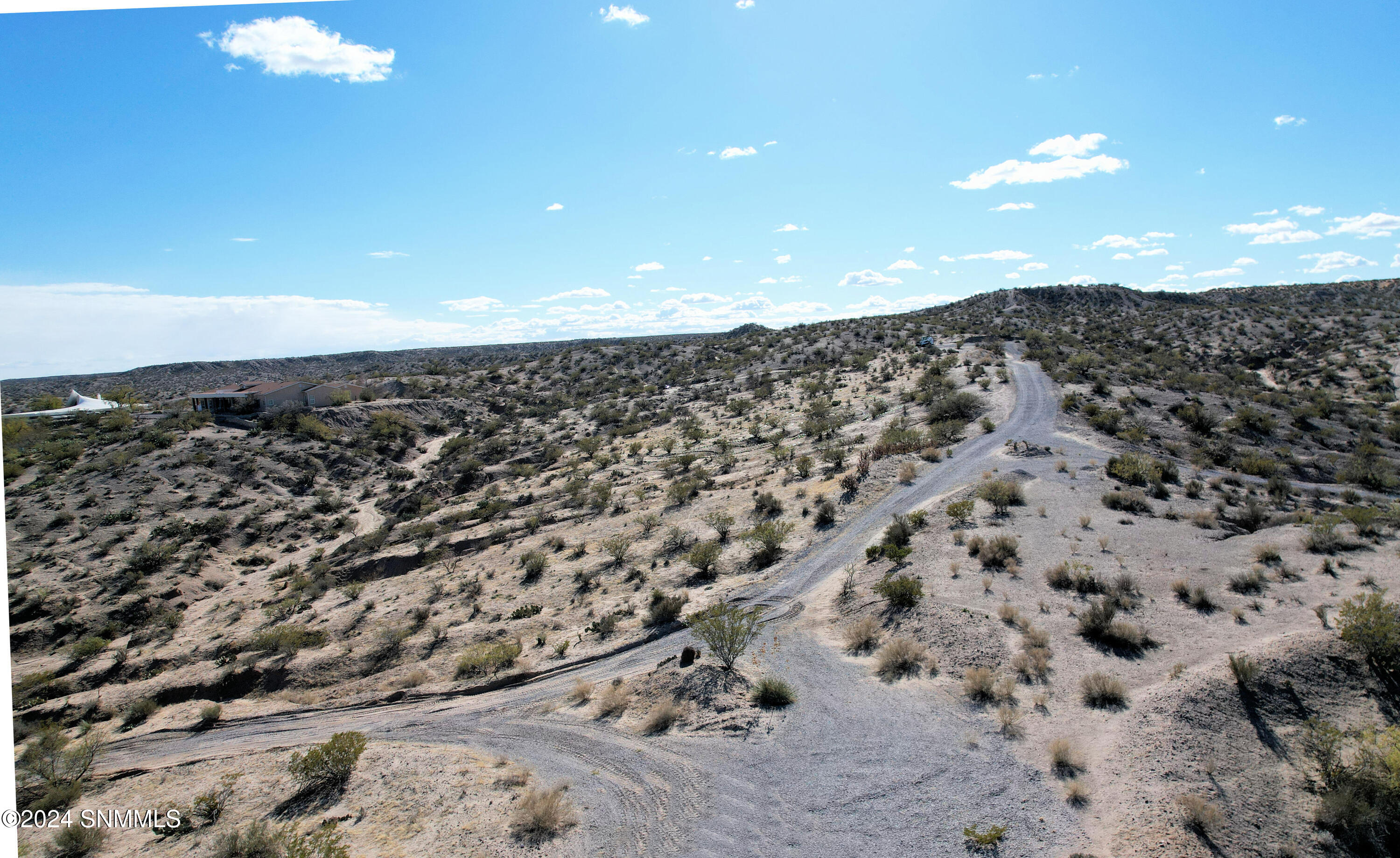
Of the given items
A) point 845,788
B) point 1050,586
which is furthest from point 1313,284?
point 845,788

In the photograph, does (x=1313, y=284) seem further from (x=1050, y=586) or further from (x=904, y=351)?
(x=1050, y=586)

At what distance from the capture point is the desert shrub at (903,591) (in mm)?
14703

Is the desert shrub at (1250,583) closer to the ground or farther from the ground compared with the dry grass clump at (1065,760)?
farther from the ground

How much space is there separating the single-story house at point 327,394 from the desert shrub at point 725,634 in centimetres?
5824

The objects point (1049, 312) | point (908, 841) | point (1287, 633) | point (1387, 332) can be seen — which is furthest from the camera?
point (1049, 312)

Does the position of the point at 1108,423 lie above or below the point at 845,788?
above

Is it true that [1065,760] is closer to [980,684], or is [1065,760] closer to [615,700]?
[980,684]

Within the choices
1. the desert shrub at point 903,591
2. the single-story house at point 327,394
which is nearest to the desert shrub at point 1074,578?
the desert shrub at point 903,591

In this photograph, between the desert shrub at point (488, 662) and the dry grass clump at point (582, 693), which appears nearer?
the dry grass clump at point (582, 693)

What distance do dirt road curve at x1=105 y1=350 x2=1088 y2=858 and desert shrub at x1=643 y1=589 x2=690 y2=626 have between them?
54.8 inches

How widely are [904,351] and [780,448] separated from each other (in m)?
34.5

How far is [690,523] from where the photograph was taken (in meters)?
24.4

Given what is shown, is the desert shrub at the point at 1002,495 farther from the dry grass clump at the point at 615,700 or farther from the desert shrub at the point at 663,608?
the dry grass clump at the point at 615,700

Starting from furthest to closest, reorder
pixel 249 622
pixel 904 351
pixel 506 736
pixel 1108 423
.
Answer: pixel 904 351
pixel 1108 423
pixel 249 622
pixel 506 736
